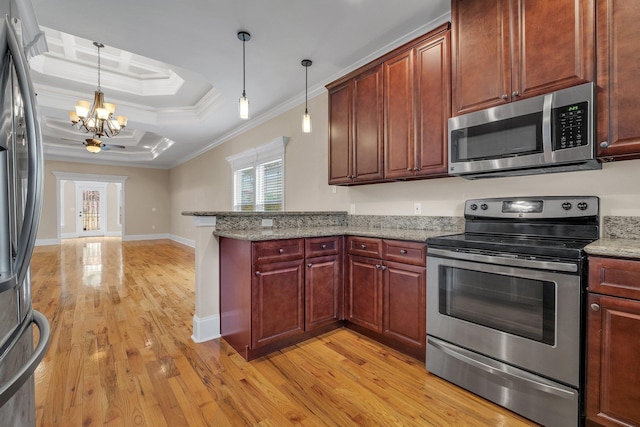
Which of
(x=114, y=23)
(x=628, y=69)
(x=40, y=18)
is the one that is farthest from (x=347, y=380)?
(x=40, y=18)

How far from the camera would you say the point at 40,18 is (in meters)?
2.56

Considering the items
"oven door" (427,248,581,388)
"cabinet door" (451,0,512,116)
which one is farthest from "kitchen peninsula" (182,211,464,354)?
"cabinet door" (451,0,512,116)

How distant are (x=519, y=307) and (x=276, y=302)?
1609 millimetres

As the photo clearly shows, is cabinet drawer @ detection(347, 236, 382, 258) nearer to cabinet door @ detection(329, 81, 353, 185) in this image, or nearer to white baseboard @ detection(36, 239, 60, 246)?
cabinet door @ detection(329, 81, 353, 185)

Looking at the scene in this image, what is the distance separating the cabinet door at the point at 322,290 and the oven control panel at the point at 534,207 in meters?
1.20

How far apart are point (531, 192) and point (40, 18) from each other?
165 inches

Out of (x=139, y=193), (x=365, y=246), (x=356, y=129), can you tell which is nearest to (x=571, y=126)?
(x=365, y=246)

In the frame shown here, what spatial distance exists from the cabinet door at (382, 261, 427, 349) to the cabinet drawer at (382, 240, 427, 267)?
0.04 metres

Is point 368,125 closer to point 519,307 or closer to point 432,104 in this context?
point 432,104

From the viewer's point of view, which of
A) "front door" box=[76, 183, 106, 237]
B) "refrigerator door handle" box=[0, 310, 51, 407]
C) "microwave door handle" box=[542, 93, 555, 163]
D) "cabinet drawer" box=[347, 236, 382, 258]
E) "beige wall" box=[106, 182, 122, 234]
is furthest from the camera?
"beige wall" box=[106, 182, 122, 234]

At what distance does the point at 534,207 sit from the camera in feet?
6.66

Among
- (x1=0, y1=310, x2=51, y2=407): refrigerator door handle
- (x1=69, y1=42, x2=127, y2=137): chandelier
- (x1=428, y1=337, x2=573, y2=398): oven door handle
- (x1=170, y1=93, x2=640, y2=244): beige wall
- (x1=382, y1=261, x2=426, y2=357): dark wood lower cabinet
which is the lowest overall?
(x1=428, y1=337, x2=573, y2=398): oven door handle

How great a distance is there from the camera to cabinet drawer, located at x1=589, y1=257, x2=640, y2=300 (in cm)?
133

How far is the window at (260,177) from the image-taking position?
4793mm
